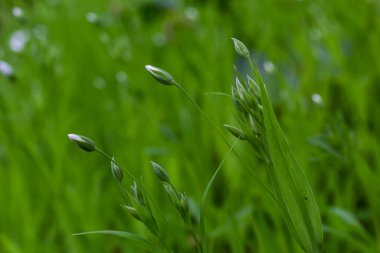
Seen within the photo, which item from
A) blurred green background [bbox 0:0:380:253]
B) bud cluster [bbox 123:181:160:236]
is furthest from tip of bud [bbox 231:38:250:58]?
blurred green background [bbox 0:0:380:253]

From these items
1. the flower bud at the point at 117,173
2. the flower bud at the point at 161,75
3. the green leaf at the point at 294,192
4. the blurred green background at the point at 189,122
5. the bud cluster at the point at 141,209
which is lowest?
the blurred green background at the point at 189,122

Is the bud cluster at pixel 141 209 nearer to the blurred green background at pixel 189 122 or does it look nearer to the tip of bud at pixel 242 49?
the tip of bud at pixel 242 49

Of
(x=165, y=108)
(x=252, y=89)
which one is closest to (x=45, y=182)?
(x=165, y=108)

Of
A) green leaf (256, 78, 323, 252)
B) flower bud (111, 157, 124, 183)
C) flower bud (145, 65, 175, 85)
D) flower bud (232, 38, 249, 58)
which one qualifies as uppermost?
flower bud (232, 38, 249, 58)

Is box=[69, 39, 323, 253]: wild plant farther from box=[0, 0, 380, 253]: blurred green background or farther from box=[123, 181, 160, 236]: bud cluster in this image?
box=[0, 0, 380, 253]: blurred green background

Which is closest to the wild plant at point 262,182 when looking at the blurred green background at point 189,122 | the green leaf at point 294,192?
the green leaf at point 294,192

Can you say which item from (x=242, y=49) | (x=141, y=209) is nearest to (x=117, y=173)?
(x=141, y=209)
